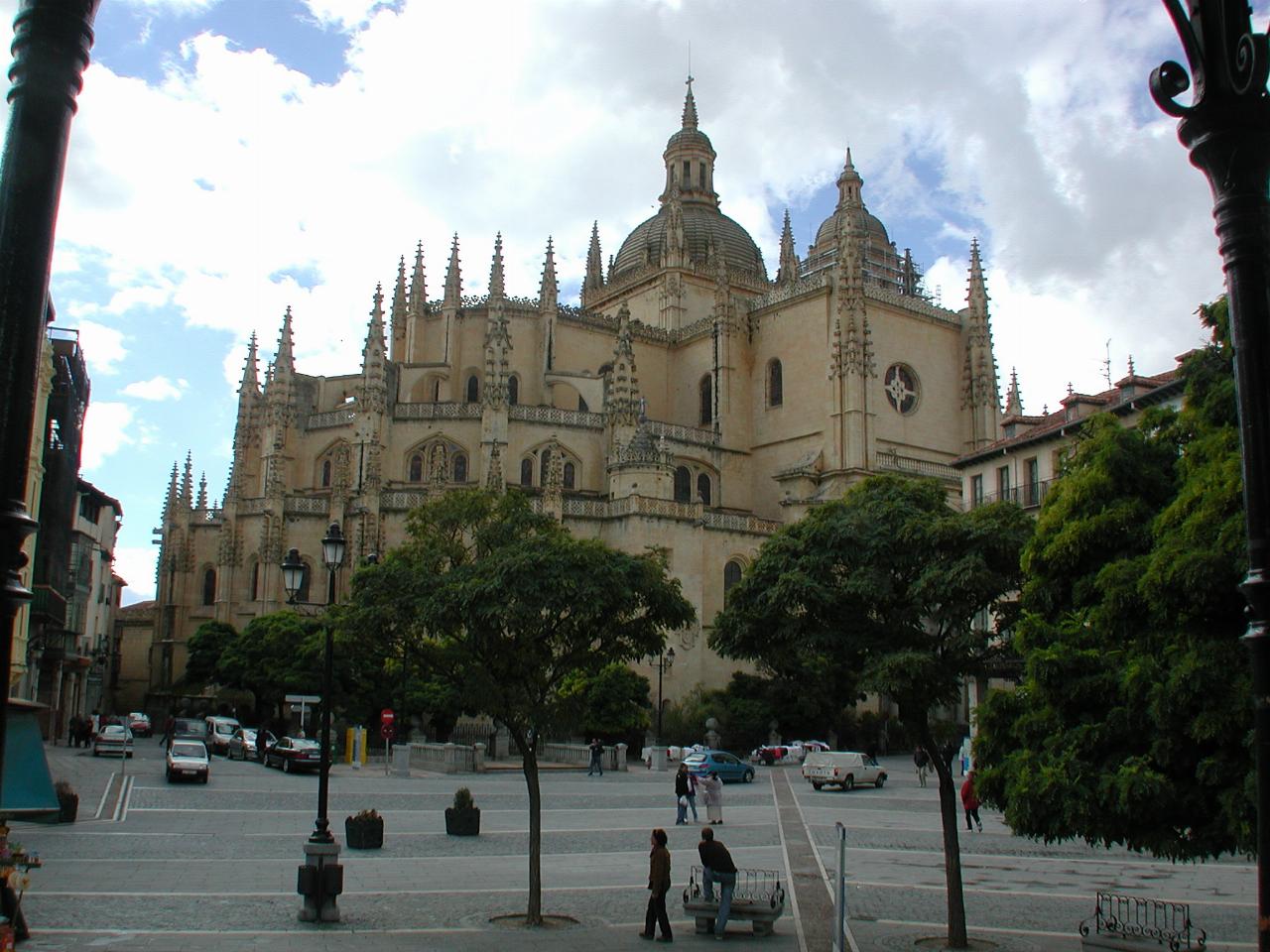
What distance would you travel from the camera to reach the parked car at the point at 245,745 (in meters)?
40.2

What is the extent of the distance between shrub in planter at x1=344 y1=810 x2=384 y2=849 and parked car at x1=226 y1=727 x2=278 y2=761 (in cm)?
2144

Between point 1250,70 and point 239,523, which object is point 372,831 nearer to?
point 1250,70

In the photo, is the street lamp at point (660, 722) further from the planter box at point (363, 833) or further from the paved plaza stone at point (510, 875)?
the planter box at point (363, 833)

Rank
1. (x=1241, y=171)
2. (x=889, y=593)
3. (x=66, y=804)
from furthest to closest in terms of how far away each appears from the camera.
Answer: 1. (x=66, y=804)
2. (x=889, y=593)
3. (x=1241, y=171)

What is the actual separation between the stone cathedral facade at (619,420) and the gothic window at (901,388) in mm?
110

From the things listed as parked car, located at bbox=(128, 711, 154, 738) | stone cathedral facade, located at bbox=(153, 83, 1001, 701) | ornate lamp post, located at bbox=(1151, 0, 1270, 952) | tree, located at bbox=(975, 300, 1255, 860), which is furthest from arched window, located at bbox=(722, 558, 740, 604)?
ornate lamp post, located at bbox=(1151, 0, 1270, 952)

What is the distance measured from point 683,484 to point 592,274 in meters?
22.3

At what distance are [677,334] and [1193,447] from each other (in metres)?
58.2

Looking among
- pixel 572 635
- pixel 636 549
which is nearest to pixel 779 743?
pixel 636 549

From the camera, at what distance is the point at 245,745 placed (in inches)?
1612

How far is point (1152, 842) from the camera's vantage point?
1020 cm

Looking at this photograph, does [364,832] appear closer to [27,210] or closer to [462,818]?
[462,818]

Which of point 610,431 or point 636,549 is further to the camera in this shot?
point 610,431

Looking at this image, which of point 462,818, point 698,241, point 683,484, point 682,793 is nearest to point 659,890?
point 462,818
